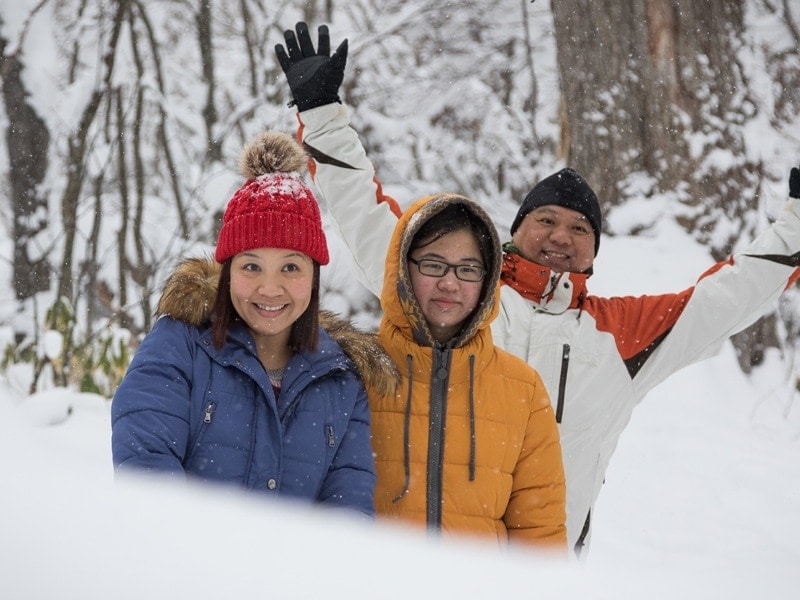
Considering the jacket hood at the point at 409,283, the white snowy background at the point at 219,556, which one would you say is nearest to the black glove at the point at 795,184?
the jacket hood at the point at 409,283

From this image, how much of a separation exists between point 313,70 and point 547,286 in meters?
1.08

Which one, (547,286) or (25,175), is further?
(25,175)

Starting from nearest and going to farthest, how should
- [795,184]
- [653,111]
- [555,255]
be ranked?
[555,255]
[795,184]
[653,111]

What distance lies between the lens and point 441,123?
10.5 meters

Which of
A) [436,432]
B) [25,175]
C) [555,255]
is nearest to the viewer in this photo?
[436,432]

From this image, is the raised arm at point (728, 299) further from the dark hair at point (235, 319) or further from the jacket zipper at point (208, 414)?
the jacket zipper at point (208, 414)

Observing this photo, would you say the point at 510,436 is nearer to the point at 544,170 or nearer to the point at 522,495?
the point at 522,495

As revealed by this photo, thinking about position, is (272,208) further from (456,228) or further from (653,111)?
(653,111)

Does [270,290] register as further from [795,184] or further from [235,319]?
[795,184]

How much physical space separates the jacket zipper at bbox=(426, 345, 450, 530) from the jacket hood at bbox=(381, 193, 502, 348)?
63 millimetres

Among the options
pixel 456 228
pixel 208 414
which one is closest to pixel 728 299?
pixel 456 228

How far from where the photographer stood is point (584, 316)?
2.64 metres

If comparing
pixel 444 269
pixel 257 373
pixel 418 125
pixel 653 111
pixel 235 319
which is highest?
pixel 418 125

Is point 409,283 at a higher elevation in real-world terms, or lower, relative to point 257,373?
higher
